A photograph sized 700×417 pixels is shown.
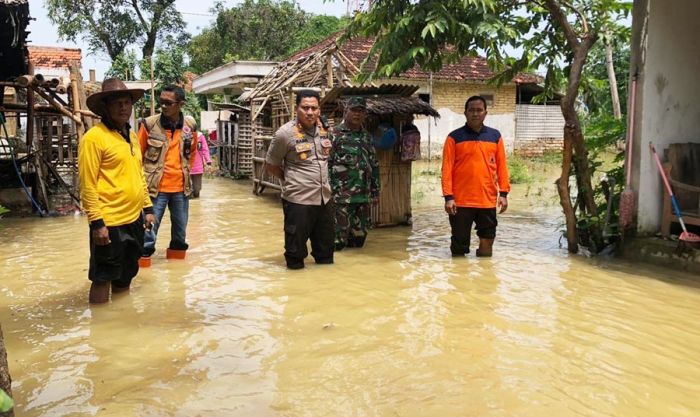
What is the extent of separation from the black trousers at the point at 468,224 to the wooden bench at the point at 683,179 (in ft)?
5.67

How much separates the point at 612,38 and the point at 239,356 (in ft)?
19.1

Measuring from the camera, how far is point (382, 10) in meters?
6.68

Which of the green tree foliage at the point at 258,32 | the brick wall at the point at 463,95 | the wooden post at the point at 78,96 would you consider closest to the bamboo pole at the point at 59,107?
the wooden post at the point at 78,96

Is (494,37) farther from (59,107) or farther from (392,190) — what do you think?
(59,107)

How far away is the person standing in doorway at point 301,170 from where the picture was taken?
596 centimetres

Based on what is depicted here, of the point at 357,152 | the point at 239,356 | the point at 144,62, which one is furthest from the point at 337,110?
the point at 144,62

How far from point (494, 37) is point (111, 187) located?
406 cm

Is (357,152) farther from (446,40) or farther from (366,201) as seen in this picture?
(446,40)

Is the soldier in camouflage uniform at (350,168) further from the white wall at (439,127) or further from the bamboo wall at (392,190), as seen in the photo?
the white wall at (439,127)

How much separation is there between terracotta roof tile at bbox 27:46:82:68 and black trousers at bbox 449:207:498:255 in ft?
66.7

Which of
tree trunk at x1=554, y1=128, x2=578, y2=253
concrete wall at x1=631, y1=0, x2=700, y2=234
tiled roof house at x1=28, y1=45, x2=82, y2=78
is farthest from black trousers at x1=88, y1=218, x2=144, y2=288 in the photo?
tiled roof house at x1=28, y1=45, x2=82, y2=78

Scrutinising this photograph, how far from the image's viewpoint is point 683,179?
6512 millimetres

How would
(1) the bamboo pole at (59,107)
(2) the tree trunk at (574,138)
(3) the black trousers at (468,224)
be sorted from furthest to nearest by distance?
(1) the bamboo pole at (59,107), (2) the tree trunk at (574,138), (3) the black trousers at (468,224)

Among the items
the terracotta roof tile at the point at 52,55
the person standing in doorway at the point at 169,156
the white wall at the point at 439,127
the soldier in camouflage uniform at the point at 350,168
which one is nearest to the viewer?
the person standing in doorway at the point at 169,156
